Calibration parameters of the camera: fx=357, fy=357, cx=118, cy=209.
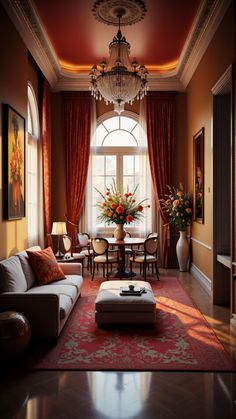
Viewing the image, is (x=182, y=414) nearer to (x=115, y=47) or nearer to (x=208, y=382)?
(x=208, y=382)

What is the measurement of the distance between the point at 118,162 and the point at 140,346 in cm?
553

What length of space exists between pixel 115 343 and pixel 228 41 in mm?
4093

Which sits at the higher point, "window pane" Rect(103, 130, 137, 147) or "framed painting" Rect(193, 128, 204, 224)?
"window pane" Rect(103, 130, 137, 147)

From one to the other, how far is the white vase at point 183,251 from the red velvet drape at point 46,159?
284cm

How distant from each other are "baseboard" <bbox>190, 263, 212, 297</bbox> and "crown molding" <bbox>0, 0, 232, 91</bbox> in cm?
403

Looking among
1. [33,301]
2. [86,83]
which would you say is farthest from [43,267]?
[86,83]

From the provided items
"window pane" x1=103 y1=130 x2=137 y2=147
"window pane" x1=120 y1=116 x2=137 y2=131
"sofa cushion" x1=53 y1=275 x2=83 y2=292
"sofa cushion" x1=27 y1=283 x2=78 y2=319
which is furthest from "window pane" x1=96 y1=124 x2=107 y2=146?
"sofa cushion" x1=27 y1=283 x2=78 y2=319

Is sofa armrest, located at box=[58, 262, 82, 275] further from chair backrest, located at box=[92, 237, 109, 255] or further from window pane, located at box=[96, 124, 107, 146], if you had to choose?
window pane, located at box=[96, 124, 107, 146]

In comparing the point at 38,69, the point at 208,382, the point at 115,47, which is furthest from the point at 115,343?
the point at 38,69

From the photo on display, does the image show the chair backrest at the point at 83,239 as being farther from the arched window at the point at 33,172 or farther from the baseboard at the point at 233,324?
the baseboard at the point at 233,324

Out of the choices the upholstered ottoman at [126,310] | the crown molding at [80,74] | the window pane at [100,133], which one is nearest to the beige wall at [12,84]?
the crown molding at [80,74]

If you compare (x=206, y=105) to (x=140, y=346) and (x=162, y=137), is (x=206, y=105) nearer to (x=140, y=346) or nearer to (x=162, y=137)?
(x=162, y=137)

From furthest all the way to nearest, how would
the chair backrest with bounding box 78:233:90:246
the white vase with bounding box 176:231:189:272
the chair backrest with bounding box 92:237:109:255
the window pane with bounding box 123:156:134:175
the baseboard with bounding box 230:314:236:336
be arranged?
the window pane with bounding box 123:156:134:175
the chair backrest with bounding box 78:233:90:246
the white vase with bounding box 176:231:189:272
the chair backrest with bounding box 92:237:109:255
the baseboard with bounding box 230:314:236:336

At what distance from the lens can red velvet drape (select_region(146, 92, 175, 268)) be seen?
8461mm
